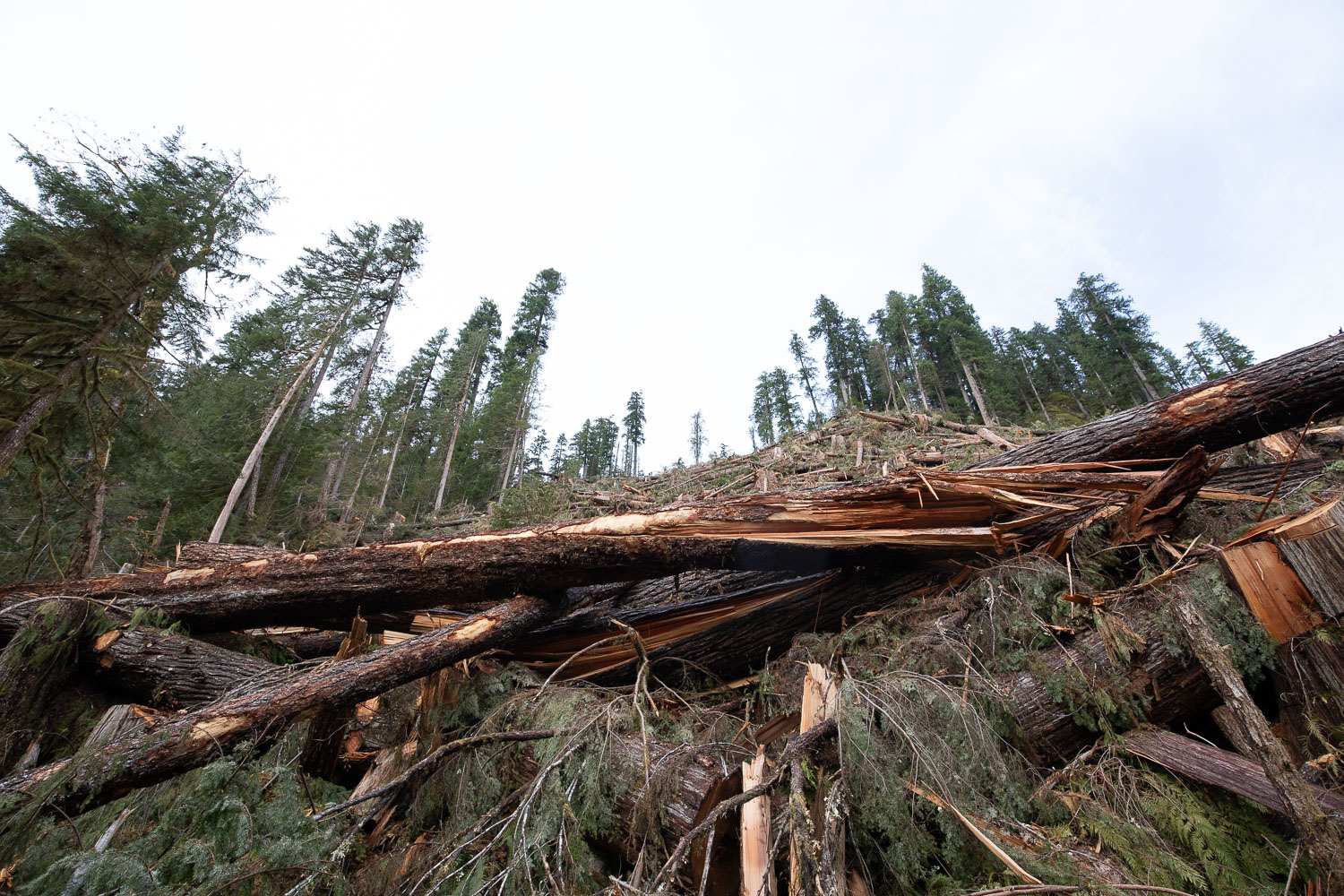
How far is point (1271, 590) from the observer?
2.20m

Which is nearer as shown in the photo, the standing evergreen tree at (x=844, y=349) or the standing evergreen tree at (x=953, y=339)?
the standing evergreen tree at (x=953, y=339)

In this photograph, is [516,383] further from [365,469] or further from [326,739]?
[326,739]

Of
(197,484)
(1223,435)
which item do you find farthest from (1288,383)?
(197,484)

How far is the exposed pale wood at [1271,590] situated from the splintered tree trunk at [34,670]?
6361 mm

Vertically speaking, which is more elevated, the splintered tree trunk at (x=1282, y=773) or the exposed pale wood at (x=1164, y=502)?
the exposed pale wood at (x=1164, y=502)

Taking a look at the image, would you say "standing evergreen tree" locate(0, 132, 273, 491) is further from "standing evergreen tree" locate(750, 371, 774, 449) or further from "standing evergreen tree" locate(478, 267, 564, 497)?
"standing evergreen tree" locate(750, 371, 774, 449)

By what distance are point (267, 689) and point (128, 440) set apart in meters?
A: 7.56

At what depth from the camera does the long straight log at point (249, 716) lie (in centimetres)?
191

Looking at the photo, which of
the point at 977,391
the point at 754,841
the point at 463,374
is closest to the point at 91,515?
the point at 754,841

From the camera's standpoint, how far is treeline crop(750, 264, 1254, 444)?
92.3ft

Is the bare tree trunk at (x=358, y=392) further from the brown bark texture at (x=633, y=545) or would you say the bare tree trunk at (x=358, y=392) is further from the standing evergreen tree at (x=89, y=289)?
the brown bark texture at (x=633, y=545)

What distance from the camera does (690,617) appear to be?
12.9 feet

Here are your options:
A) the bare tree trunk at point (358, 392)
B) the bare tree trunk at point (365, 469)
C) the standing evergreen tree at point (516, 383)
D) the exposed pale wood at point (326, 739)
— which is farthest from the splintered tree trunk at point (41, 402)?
the standing evergreen tree at point (516, 383)

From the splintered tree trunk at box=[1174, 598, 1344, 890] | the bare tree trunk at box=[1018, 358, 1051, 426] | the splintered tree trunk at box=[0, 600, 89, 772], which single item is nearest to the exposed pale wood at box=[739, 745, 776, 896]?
the splintered tree trunk at box=[1174, 598, 1344, 890]
